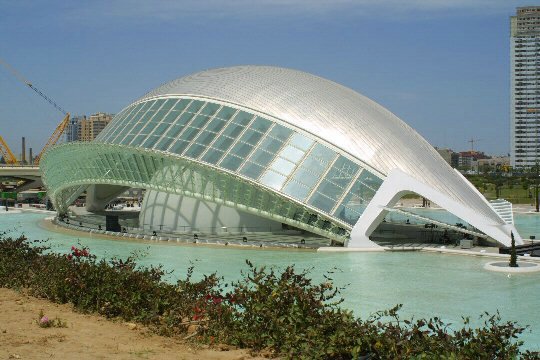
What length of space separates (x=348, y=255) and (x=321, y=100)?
9.63 m

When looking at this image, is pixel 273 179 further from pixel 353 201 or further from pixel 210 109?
pixel 210 109

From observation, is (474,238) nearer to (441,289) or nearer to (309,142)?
(309,142)

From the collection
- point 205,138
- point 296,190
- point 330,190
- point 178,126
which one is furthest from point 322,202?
point 178,126

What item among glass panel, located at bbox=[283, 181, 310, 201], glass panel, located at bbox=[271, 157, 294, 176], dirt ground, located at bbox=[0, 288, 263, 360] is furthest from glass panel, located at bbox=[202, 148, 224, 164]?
dirt ground, located at bbox=[0, 288, 263, 360]

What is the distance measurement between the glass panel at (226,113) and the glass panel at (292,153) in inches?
168

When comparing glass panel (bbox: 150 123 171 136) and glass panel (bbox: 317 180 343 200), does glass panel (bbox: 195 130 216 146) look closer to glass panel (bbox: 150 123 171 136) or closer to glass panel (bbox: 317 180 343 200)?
glass panel (bbox: 150 123 171 136)

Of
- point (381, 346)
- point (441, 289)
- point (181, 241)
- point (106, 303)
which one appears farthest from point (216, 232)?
point (381, 346)

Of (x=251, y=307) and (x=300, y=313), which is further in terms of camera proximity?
(x=251, y=307)

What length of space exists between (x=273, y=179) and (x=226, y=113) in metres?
5.98

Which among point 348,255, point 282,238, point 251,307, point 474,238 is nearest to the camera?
point 251,307

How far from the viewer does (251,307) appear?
38.3ft

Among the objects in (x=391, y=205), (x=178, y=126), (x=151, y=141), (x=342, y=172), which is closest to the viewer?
(x=391, y=205)

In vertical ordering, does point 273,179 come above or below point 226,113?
below

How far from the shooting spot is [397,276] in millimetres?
21609
